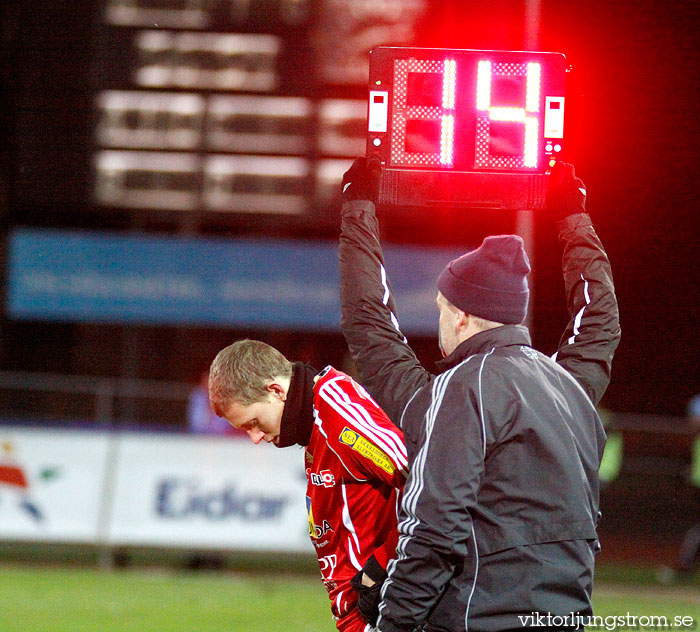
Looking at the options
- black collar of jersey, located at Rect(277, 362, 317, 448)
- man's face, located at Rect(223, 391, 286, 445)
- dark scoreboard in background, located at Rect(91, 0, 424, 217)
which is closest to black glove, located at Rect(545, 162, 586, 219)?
black collar of jersey, located at Rect(277, 362, 317, 448)

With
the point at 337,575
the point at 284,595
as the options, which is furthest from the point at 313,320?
the point at 337,575

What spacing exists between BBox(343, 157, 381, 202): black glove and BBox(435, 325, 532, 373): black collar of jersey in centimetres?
66

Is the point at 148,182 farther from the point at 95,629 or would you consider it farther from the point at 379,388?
the point at 379,388

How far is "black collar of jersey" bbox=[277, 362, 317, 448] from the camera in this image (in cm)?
328

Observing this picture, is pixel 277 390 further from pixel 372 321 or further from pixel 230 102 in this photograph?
pixel 230 102

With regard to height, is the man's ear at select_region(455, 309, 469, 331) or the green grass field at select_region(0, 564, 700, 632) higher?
the man's ear at select_region(455, 309, 469, 331)

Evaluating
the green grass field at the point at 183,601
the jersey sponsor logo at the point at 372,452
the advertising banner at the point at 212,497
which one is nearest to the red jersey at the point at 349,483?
the jersey sponsor logo at the point at 372,452

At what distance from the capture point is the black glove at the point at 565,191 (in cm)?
340

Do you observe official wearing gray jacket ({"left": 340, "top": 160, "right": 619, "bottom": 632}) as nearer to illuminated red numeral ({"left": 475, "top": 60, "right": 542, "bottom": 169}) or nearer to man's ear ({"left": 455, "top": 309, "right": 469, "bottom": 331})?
man's ear ({"left": 455, "top": 309, "right": 469, "bottom": 331})

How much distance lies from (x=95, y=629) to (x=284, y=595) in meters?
2.00

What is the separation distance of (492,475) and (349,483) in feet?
2.47

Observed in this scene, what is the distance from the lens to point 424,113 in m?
3.38

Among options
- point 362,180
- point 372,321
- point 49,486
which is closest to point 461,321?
point 372,321

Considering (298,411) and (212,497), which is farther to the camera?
(212,497)
